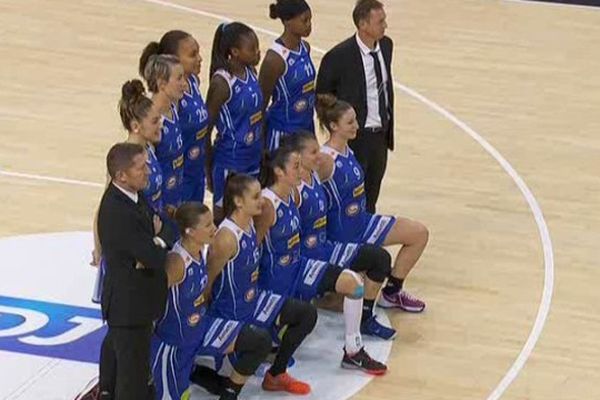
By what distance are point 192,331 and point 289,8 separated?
7.53ft

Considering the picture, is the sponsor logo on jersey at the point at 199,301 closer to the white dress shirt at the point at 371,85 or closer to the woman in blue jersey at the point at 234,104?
the woman in blue jersey at the point at 234,104

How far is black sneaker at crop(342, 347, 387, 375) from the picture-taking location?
7.63m

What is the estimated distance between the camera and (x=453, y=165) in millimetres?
10953

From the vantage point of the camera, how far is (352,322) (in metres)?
7.62

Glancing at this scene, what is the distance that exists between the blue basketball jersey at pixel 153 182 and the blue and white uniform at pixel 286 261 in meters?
0.58

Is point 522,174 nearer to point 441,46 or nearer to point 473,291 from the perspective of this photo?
point 473,291

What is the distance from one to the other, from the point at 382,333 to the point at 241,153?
1.36m

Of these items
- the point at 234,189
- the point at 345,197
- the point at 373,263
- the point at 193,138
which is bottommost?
the point at 373,263

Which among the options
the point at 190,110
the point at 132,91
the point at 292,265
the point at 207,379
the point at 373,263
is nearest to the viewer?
the point at 132,91

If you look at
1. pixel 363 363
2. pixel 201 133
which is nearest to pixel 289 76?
pixel 201 133

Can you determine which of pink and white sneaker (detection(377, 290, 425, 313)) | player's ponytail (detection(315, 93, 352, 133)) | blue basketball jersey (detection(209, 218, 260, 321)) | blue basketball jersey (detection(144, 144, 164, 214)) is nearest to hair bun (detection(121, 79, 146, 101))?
blue basketball jersey (detection(144, 144, 164, 214))

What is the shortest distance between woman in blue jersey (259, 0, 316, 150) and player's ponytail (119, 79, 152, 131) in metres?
1.35

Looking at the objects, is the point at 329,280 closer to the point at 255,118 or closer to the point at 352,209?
the point at 352,209

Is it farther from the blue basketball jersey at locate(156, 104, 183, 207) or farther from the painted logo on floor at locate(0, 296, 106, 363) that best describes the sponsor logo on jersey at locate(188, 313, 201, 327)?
the blue basketball jersey at locate(156, 104, 183, 207)
